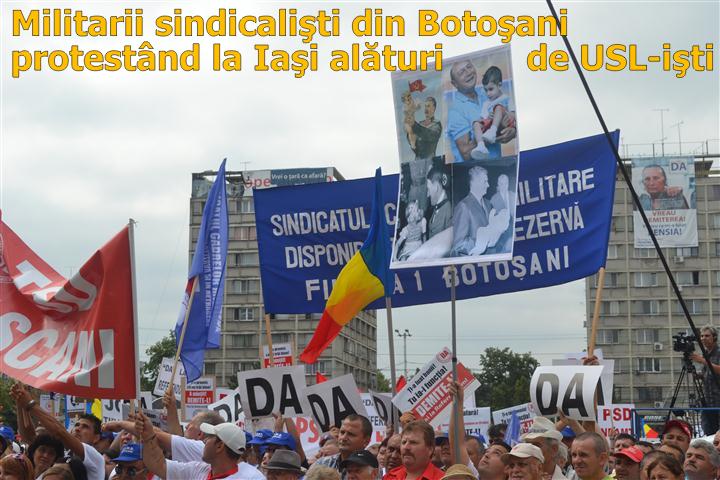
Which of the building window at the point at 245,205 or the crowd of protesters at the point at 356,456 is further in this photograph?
the building window at the point at 245,205

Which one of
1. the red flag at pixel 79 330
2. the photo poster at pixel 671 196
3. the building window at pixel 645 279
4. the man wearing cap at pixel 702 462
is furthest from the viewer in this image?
the building window at pixel 645 279

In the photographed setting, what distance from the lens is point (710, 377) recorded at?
42.6ft

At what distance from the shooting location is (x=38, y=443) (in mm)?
9414

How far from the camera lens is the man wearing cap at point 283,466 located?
26.9ft

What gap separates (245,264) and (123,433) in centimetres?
10148

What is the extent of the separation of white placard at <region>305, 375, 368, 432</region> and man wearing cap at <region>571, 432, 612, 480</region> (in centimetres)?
442

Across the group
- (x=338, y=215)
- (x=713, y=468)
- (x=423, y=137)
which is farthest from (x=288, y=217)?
A: (x=713, y=468)

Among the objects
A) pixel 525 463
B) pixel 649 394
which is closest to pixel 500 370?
pixel 649 394

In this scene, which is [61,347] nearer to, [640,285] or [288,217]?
[288,217]

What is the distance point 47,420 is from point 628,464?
437 cm

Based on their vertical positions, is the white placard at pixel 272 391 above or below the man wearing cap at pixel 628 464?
above

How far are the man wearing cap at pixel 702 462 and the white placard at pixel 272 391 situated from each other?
5.65 m

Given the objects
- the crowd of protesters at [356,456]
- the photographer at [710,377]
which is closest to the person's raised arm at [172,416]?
the crowd of protesters at [356,456]

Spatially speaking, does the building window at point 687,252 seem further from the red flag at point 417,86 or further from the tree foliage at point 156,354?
the red flag at point 417,86
